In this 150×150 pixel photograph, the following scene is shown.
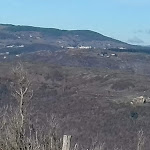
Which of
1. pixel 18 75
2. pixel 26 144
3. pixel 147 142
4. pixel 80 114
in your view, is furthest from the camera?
pixel 80 114

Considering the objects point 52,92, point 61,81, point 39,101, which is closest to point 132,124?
point 39,101

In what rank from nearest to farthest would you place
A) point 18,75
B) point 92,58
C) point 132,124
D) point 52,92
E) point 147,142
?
point 18,75, point 147,142, point 132,124, point 52,92, point 92,58

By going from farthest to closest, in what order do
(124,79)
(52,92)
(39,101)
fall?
(124,79), (52,92), (39,101)

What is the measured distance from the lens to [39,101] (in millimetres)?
88062

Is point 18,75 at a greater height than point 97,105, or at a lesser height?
greater

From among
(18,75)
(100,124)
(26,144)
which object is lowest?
(100,124)

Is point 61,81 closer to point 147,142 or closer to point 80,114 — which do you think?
point 80,114

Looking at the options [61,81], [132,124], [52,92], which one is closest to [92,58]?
[61,81]

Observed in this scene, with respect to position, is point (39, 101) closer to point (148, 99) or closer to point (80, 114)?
point (80, 114)

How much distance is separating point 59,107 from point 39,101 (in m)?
5.90

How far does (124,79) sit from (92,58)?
84.9 m

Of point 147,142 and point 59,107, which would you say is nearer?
point 147,142

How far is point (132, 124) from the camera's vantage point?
71000 millimetres

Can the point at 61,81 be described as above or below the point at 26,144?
below
